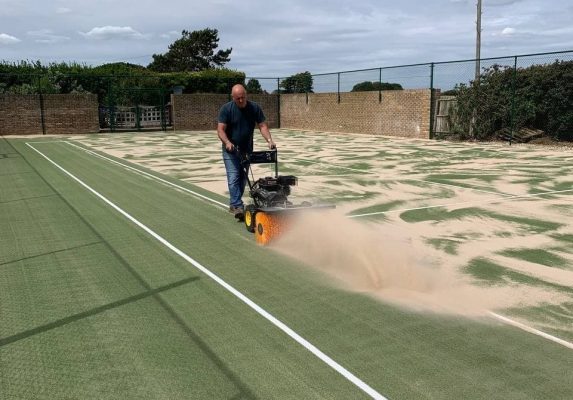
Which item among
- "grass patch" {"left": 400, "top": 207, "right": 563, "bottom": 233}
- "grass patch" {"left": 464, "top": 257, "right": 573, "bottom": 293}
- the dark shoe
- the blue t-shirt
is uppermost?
the blue t-shirt

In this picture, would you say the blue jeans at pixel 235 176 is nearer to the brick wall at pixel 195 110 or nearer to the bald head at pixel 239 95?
the bald head at pixel 239 95

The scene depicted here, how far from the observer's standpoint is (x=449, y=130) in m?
24.8

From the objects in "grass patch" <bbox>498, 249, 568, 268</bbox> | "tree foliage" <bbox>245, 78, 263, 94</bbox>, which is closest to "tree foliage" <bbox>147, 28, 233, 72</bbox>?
"tree foliage" <bbox>245, 78, 263, 94</bbox>

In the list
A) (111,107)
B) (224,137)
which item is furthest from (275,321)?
(111,107)

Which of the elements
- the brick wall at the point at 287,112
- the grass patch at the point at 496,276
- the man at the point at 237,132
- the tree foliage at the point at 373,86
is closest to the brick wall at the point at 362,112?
the brick wall at the point at 287,112

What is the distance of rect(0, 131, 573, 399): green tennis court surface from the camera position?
138 inches

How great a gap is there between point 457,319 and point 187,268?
2864mm

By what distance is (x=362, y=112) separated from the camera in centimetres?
2959

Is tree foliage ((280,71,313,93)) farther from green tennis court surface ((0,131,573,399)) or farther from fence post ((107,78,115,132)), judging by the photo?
green tennis court surface ((0,131,573,399))

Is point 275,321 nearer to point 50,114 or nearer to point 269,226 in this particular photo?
point 269,226

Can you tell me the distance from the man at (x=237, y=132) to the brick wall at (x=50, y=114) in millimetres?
25938

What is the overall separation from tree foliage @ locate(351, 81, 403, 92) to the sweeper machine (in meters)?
21.3

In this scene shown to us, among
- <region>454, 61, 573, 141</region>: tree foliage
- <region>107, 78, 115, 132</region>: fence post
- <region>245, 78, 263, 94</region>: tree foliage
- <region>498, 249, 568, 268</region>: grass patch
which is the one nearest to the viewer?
<region>498, 249, 568, 268</region>: grass patch

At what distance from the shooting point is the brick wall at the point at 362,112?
25953 mm
